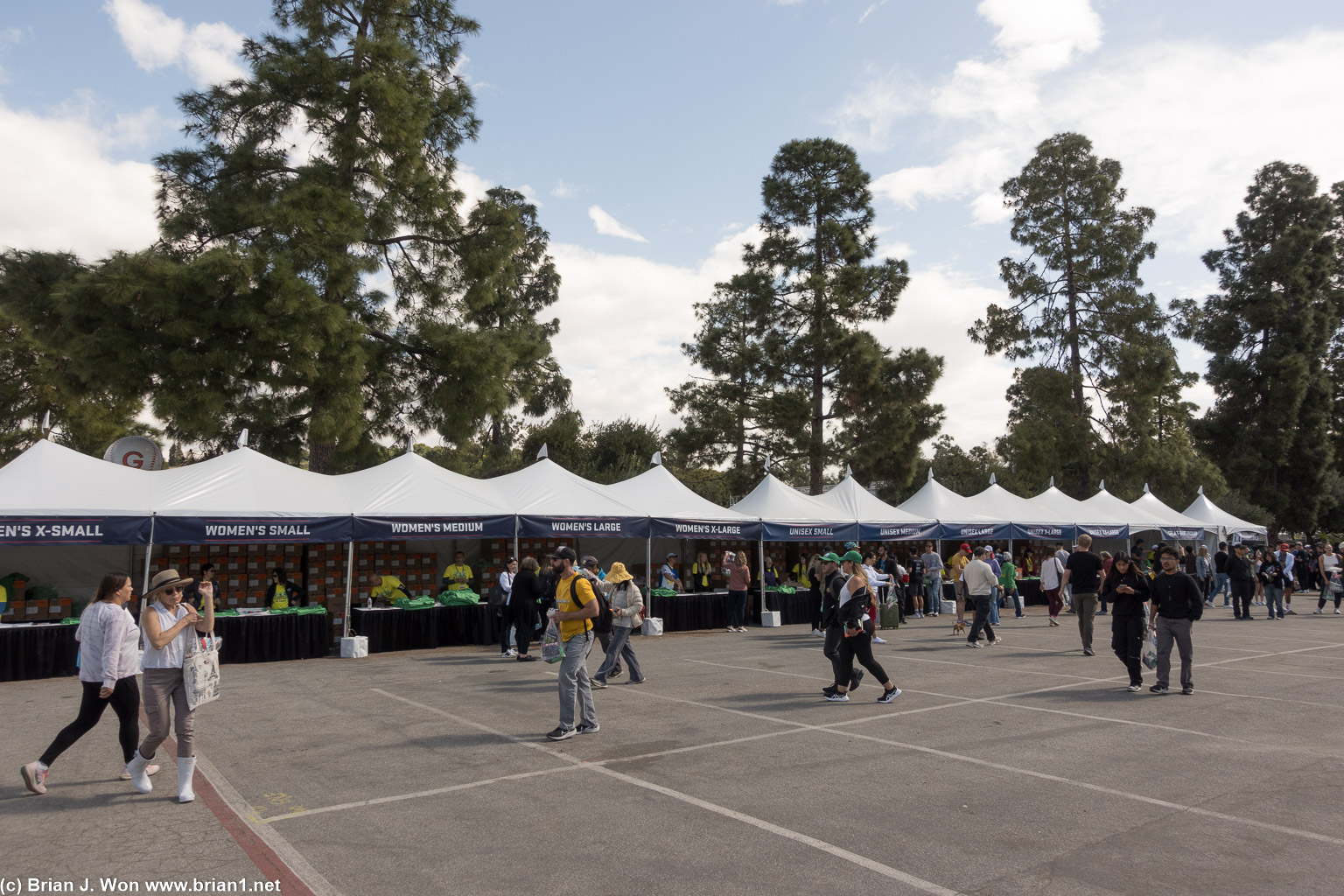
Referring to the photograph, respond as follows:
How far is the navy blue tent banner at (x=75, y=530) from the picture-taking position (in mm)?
12117

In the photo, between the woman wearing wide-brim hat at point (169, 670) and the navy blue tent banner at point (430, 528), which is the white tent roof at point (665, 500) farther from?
the woman wearing wide-brim hat at point (169, 670)

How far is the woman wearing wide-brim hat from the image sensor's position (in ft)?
18.8

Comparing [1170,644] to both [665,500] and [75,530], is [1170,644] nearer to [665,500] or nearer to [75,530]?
[665,500]

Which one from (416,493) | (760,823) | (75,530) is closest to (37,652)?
(75,530)

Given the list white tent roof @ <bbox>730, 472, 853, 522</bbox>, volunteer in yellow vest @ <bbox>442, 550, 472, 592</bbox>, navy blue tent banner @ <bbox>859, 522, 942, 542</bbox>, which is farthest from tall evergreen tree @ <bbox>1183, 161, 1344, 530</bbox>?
volunteer in yellow vest @ <bbox>442, 550, 472, 592</bbox>

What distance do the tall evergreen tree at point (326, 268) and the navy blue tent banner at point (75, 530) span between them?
6964 mm

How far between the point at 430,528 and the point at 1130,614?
11146 millimetres

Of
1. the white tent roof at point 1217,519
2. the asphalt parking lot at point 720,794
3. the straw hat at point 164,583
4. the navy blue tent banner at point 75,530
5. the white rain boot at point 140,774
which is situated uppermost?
the white tent roof at point 1217,519

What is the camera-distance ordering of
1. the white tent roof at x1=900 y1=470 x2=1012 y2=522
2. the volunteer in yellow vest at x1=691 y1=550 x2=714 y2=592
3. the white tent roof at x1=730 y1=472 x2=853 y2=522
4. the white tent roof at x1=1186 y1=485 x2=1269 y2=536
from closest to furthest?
the volunteer in yellow vest at x1=691 y1=550 x2=714 y2=592, the white tent roof at x1=730 y1=472 x2=853 y2=522, the white tent roof at x1=900 y1=470 x2=1012 y2=522, the white tent roof at x1=1186 y1=485 x2=1269 y2=536

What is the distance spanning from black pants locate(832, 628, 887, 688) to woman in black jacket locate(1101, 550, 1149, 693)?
308 centimetres

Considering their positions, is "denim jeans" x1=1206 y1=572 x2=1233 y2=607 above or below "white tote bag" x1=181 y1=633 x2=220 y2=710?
below

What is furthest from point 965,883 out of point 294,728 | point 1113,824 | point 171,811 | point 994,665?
point 994,665

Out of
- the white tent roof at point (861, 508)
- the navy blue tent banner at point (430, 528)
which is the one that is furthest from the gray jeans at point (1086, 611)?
the navy blue tent banner at point (430, 528)

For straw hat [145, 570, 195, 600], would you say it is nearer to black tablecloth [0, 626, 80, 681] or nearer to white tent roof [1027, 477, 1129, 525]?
black tablecloth [0, 626, 80, 681]
